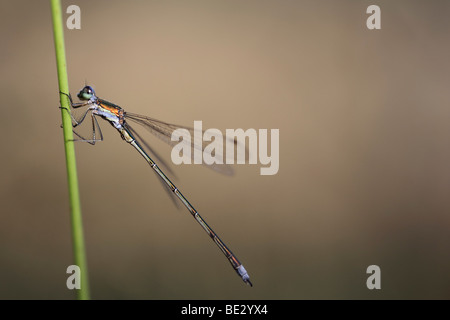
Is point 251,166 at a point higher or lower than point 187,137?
lower

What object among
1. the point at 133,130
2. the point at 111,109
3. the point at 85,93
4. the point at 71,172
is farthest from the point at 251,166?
the point at 71,172

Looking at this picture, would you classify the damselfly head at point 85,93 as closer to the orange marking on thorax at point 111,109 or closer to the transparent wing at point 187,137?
the orange marking on thorax at point 111,109

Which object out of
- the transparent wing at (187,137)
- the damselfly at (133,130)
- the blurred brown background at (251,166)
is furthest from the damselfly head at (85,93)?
the blurred brown background at (251,166)

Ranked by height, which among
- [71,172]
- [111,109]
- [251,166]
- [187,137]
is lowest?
[251,166]

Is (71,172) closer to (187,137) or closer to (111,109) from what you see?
(111,109)

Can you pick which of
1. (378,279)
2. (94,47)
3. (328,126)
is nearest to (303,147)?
(328,126)

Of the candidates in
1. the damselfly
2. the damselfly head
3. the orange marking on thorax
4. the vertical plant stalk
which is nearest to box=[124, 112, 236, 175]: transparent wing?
the damselfly

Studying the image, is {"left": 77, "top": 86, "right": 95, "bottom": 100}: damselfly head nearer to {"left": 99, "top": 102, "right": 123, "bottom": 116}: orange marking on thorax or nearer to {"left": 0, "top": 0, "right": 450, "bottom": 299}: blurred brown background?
{"left": 99, "top": 102, "right": 123, "bottom": 116}: orange marking on thorax
